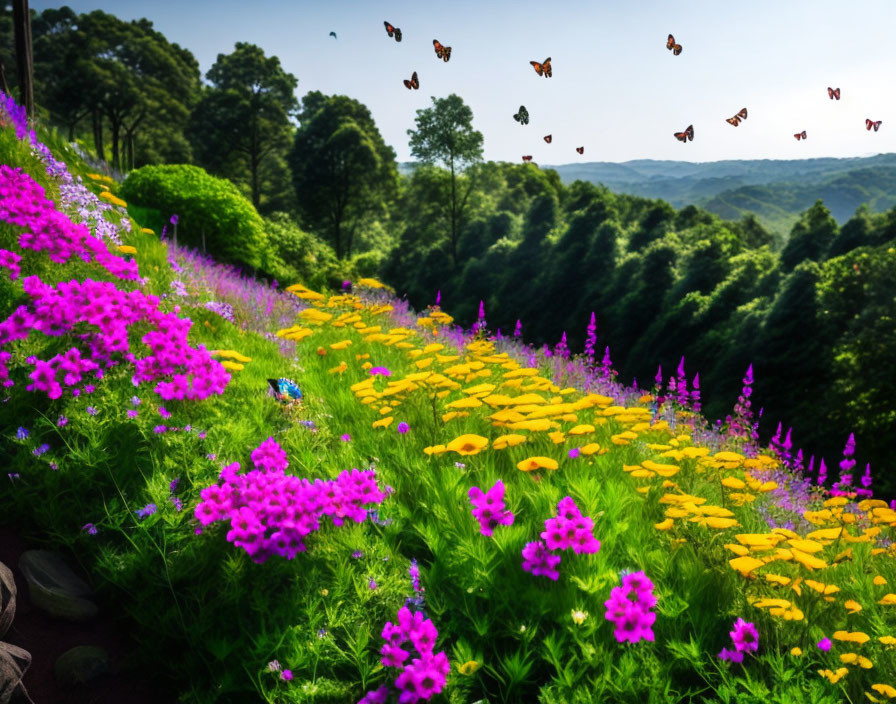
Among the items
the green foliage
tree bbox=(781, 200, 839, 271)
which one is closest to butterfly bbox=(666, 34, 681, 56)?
the green foliage

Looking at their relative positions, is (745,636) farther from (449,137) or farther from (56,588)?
(449,137)

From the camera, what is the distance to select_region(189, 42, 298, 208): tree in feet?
116

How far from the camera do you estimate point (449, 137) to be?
35781 millimetres

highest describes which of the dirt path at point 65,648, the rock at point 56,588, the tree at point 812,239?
the tree at point 812,239

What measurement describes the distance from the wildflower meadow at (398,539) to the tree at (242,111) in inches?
1366

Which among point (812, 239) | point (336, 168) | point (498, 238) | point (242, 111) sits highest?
point (242, 111)

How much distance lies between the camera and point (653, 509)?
3.45 metres

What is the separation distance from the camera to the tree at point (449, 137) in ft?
116

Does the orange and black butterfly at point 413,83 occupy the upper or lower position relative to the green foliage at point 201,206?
upper

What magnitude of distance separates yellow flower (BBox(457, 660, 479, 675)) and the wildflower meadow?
18 millimetres

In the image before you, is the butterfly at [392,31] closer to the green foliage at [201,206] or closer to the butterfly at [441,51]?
the butterfly at [441,51]

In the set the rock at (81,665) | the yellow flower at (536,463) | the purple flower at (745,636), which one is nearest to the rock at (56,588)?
the rock at (81,665)

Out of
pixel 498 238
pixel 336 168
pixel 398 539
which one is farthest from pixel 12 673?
pixel 336 168

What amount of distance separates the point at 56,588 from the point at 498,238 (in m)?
32.9
